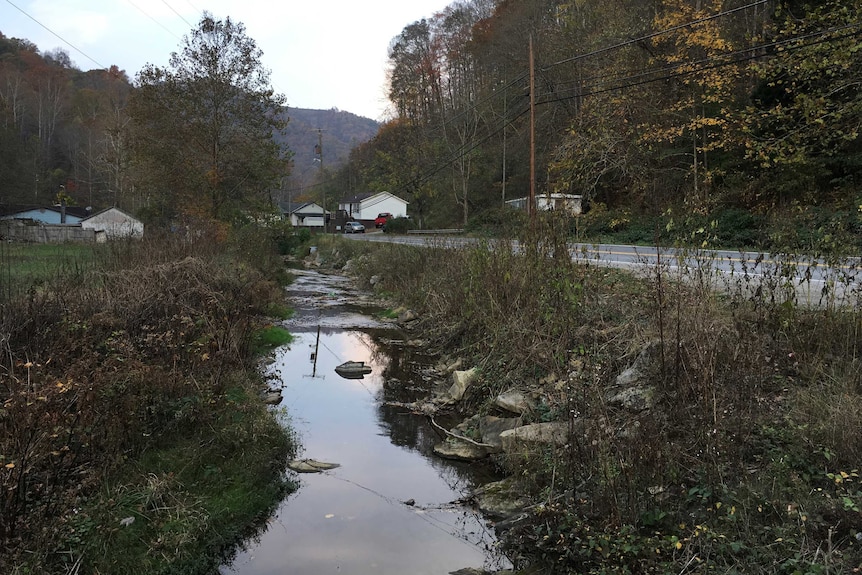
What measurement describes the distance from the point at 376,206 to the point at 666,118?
58.2 m

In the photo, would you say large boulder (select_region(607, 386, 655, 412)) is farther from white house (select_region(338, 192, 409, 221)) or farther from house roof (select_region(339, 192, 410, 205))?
white house (select_region(338, 192, 409, 221))

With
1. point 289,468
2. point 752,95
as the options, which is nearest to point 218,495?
point 289,468

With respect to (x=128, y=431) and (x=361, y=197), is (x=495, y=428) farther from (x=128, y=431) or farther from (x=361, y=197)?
(x=361, y=197)

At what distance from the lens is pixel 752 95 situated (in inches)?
845

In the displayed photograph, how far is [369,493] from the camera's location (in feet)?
23.2

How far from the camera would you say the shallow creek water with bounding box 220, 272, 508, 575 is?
5656 mm

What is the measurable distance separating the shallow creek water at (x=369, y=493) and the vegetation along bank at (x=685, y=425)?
71cm

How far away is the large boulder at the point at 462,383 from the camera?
984cm

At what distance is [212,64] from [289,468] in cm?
2325

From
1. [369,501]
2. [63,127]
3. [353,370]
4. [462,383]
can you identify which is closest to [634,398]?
[369,501]

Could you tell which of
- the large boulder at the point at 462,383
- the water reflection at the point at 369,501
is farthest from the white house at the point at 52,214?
the large boulder at the point at 462,383

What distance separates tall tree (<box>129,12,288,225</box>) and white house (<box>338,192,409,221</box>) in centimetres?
5211

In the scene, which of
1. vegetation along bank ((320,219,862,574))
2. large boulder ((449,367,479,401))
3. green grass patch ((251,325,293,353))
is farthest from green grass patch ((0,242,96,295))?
vegetation along bank ((320,219,862,574))

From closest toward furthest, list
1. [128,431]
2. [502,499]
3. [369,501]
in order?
[128,431], [502,499], [369,501]
